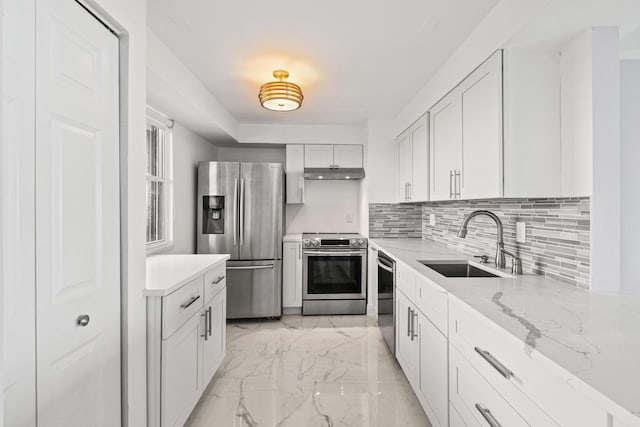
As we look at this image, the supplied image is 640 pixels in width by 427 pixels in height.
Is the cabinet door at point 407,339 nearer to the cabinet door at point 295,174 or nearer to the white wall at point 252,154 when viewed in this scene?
the cabinet door at point 295,174

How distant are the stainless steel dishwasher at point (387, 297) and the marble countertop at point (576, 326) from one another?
84cm

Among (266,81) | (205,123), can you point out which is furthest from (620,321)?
(205,123)

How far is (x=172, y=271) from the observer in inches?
81.1

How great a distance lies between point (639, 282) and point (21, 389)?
2.55 metres

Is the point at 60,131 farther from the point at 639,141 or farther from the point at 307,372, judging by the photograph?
the point at 639,141

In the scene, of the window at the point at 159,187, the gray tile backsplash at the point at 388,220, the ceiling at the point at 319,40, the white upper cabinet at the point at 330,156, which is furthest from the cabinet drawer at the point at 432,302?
the white upper cabinet at the point at 330,156

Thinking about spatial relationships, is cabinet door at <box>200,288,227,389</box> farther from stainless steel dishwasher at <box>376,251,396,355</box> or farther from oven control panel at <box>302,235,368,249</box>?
oven control panel at <box>302,235,368,249</box>

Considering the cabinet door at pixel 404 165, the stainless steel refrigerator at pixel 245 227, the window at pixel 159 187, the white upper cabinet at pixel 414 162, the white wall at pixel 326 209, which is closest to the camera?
the window at pixel 159 187

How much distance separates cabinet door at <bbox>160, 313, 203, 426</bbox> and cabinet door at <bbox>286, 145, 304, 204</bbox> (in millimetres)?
2449

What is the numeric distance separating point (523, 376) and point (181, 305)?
155cm

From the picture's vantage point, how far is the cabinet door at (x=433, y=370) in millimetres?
1725

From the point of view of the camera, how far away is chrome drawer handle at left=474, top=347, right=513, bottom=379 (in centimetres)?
117

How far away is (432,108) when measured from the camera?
9.36 feet

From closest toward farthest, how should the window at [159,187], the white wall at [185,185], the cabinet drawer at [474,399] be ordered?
the cabinet drawer at [474,399], the window at [159,187], the white wall at [185,185]
